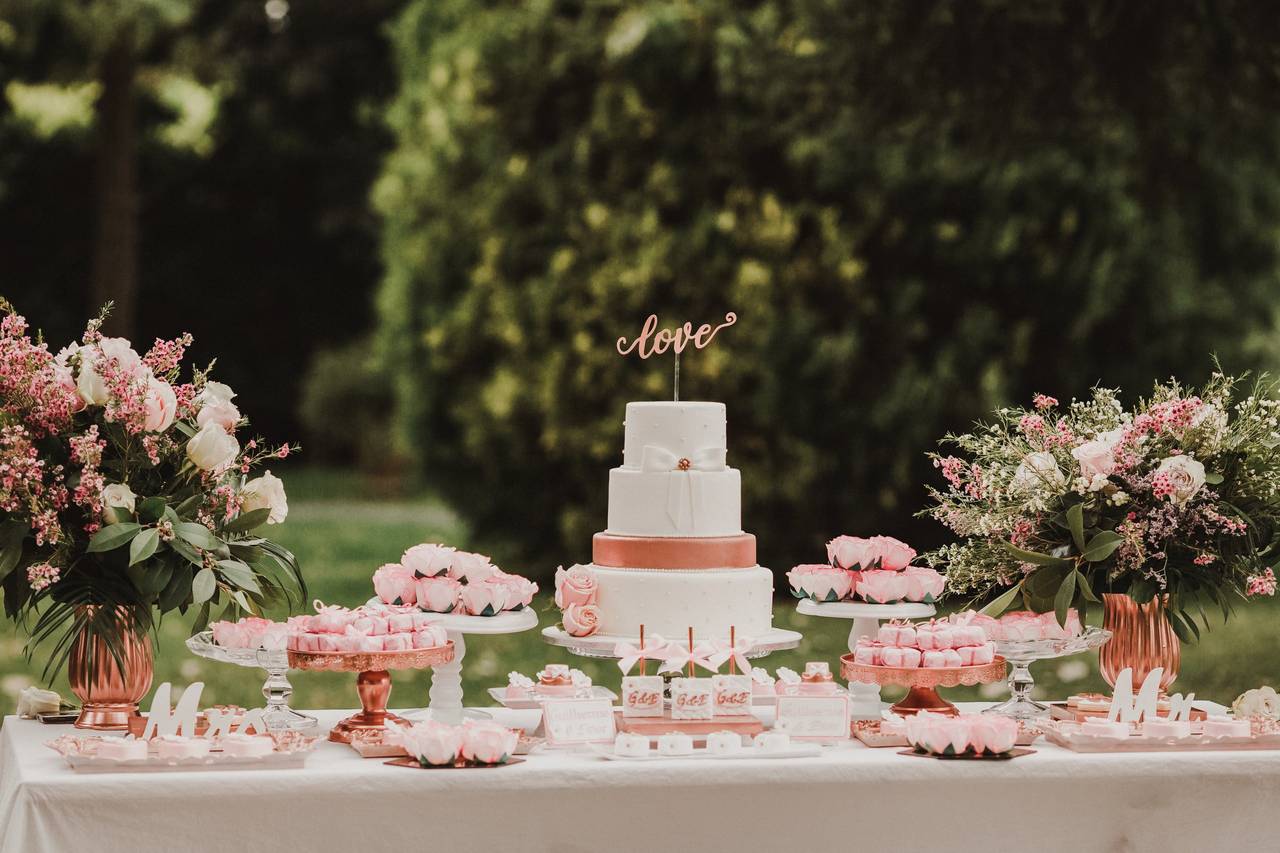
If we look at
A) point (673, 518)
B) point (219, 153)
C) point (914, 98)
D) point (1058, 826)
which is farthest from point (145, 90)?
point (1058, 826)

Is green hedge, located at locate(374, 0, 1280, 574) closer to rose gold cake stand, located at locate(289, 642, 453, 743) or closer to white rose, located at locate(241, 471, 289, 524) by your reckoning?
white rose, located at locate(241, 471, 289, 524)

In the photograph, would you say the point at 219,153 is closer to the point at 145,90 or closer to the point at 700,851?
the point at 145,90

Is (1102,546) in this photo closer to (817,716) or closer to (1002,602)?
(1002,602)

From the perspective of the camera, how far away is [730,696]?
3.35 metres

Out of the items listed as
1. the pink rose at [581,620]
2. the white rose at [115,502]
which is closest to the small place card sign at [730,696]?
the pink rose at [581,620]

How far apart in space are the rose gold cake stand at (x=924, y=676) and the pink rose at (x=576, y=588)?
607 millimetres

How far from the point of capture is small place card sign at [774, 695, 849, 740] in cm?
330

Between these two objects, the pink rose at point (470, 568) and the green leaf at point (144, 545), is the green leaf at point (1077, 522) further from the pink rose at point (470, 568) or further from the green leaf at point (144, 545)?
the green leaf at point (144, 545)

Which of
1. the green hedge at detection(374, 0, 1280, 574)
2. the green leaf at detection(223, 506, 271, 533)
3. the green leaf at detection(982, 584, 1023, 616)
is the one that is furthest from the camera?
the green hedge at detection(374, 0, 1280, 574)

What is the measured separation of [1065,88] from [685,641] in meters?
5.31

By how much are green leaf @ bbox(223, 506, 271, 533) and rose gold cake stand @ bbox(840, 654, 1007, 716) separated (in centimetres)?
131

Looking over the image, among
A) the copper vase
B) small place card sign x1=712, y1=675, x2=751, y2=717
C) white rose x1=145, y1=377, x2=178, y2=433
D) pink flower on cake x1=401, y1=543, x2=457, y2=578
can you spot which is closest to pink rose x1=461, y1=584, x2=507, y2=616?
pink flower on cake x1=401, y1=543, x2=457, y2=578

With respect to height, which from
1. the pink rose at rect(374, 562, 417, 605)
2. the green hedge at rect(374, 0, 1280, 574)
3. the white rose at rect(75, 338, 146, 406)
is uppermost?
the green hedge at rect(374, 0, 1280, 574)

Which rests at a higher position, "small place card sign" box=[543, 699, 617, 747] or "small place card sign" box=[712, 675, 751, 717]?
"small place card sign" box=[712, 675, 751, 717]
